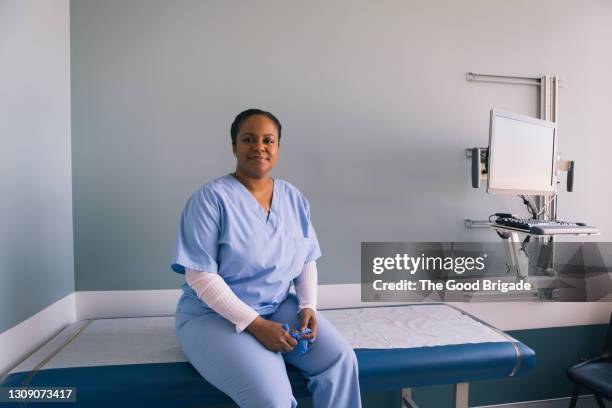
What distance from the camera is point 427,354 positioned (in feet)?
4.22

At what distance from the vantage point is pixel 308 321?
1.21 m

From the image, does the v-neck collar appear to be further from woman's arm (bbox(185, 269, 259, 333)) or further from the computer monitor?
the computer monitor

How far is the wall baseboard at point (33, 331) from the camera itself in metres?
1.22

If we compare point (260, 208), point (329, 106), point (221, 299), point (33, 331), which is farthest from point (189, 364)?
point (329, 106)

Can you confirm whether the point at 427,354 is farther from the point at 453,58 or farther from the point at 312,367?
the point at 453,58

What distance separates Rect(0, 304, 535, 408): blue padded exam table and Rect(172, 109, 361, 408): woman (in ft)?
0.31

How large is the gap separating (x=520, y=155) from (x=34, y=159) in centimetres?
205

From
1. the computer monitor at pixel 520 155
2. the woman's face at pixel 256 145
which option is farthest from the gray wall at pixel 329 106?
the woman's face at pixel 256 145

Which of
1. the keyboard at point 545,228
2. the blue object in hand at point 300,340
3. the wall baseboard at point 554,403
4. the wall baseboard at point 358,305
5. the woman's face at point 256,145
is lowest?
the wall baseboard at point 554,403

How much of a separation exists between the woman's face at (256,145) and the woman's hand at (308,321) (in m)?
0.47

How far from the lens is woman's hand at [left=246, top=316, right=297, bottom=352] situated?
3.55 ft

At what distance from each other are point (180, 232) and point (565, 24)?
2.39 meters

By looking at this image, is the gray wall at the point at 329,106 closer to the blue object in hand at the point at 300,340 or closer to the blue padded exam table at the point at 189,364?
the blue padded exam table at the point at 189,364

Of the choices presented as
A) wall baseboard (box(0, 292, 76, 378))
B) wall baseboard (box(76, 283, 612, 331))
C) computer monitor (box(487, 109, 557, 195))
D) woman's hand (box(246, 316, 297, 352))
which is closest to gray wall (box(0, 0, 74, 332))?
wall baseboard (box(0, 292, 76, 378))
